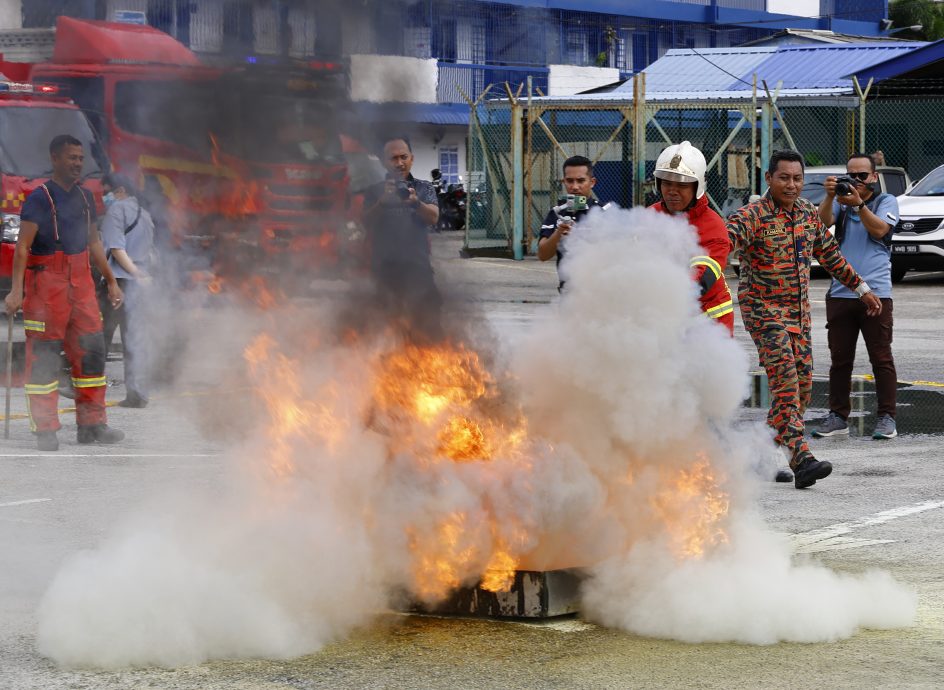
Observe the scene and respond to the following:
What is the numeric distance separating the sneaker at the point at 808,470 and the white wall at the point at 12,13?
4870 millimetres

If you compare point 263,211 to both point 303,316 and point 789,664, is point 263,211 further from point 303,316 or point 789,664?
point 789,664

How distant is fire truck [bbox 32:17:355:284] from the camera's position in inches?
220

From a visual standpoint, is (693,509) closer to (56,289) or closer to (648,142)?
(56,289)

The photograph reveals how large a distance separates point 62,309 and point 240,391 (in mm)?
4097

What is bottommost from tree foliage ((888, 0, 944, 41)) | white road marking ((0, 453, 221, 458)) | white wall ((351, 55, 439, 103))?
white road marking ((0, 453, 221, 458))

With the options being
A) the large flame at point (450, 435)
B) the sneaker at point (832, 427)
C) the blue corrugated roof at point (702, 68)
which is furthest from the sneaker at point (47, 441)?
the blue corrugated roof at point (702, 68)

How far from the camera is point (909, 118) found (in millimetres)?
34312

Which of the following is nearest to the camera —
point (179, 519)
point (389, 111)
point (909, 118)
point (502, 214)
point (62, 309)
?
point (389, 111)

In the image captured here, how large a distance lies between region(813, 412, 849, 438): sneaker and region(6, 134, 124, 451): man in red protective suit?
507 centimetres

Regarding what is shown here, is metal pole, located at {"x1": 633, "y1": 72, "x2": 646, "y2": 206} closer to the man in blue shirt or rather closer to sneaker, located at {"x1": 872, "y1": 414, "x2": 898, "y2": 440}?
the man in blue shirt

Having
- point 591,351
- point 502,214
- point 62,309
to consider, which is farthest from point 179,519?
point 502,214

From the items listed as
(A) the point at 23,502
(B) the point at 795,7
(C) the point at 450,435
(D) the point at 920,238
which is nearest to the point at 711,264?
(C) the point at 450,435

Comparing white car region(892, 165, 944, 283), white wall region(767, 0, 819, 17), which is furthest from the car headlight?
white wall region(767, 0, 819, 17)

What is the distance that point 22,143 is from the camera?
57.1 ft
